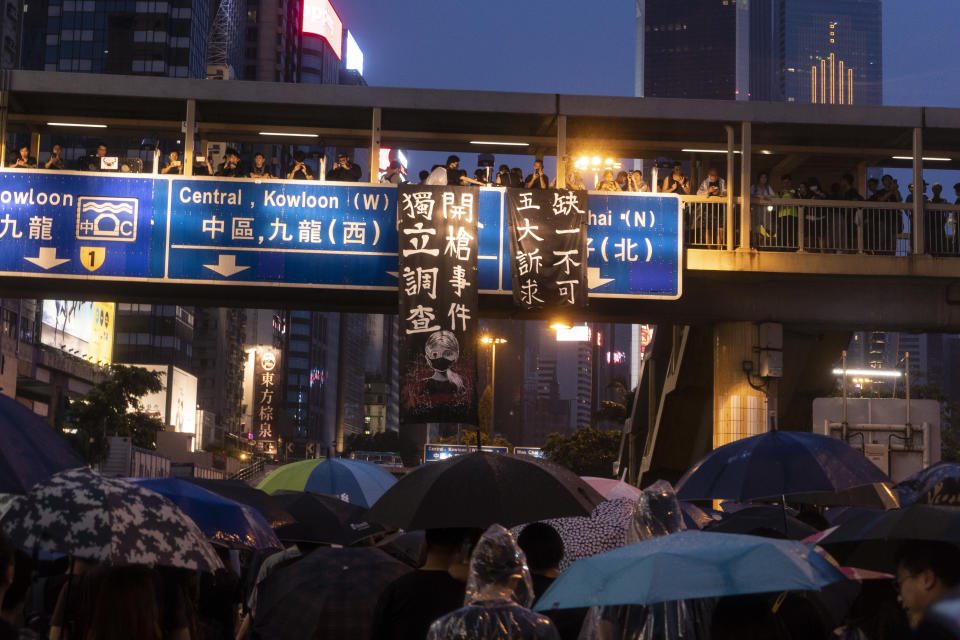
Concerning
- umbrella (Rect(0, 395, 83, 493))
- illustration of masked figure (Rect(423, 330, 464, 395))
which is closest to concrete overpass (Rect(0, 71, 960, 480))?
illustration of masked figure (Rect(423, 330, 464, 395))

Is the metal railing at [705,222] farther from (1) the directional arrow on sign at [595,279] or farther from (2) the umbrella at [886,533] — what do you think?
(2) the umbrella at [886,533]

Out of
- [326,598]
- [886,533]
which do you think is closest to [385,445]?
[326,598]

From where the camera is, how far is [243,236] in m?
25.5

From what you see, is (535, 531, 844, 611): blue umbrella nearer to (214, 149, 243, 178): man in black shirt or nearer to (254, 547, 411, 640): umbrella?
(254, 547, 411, 640): umbrella

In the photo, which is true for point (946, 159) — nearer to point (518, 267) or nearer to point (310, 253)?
point (518, 267)

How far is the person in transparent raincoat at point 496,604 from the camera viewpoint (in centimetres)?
490

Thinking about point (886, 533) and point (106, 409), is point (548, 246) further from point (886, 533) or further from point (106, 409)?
point (106, 409)

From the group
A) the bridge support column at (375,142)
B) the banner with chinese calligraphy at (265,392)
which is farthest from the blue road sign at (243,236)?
the banner with chinese calligraphy at (265,392)

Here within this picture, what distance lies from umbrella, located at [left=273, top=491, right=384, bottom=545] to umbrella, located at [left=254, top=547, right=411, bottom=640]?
7.31 feet

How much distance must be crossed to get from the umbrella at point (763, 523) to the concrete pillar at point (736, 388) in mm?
16723

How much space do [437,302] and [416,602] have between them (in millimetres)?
17678

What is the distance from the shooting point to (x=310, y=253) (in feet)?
83.6

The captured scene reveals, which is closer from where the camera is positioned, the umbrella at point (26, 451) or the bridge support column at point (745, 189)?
the umbrella at point (26, 451)

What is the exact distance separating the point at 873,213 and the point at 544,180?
6836 mm
